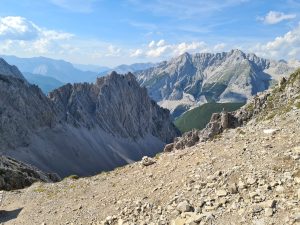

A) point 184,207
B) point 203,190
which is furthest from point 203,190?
point 184,207

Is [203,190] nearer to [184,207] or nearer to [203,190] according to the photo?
[203,190]

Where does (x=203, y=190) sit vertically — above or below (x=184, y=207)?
above

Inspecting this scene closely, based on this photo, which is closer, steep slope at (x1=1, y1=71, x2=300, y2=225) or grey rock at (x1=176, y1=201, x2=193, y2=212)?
steep slope at (x1=1, y1=71, x2=300, y2=225)

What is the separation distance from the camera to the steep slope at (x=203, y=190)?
1925 centimetres

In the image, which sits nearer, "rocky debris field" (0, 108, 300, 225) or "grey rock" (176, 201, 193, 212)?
"rocky debris field" (0, 108, 300, 225)

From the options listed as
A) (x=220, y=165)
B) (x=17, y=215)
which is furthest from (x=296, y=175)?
(x=17, y=215)

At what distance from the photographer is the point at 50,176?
343 ft

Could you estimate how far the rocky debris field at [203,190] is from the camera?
63.2ft

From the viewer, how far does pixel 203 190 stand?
896 inches

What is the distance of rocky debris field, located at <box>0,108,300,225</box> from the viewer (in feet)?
63.2

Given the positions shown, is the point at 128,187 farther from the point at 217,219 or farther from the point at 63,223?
the point at 217,219

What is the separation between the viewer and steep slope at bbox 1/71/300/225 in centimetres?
1925

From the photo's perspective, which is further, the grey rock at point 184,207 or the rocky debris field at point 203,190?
the grey rock at point 184,207

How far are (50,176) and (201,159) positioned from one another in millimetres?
81779
